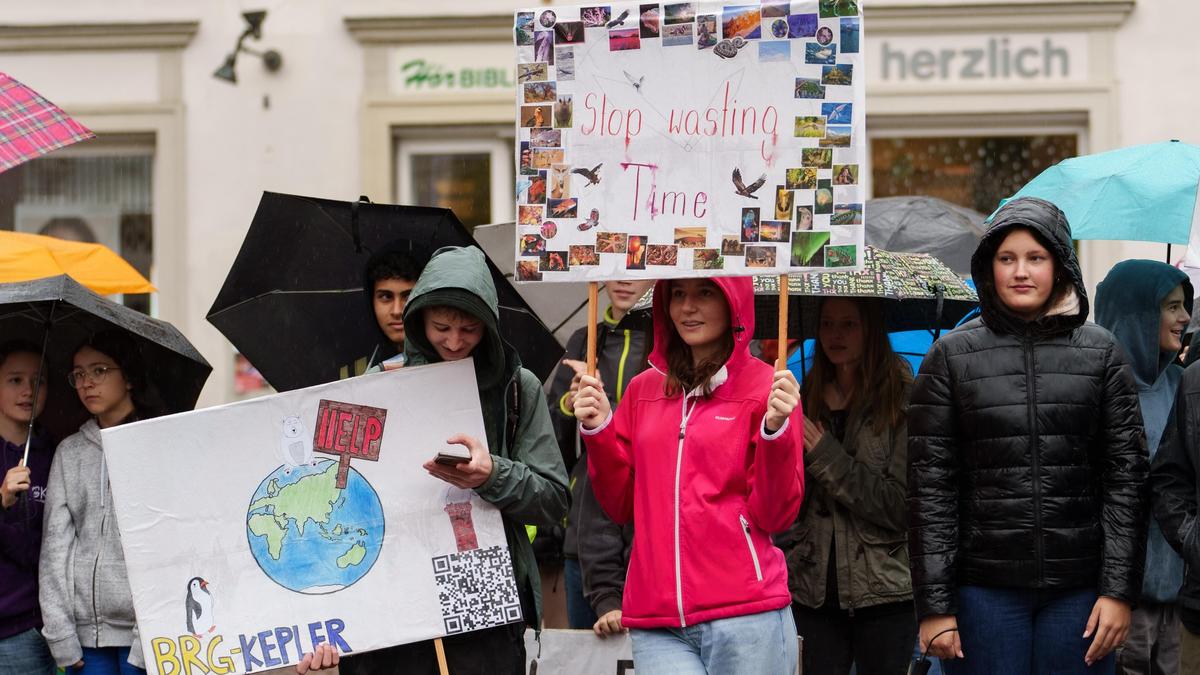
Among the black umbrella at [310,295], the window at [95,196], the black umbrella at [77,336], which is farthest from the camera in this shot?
the window at [95,196]

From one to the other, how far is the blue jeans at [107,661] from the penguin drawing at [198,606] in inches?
36.4

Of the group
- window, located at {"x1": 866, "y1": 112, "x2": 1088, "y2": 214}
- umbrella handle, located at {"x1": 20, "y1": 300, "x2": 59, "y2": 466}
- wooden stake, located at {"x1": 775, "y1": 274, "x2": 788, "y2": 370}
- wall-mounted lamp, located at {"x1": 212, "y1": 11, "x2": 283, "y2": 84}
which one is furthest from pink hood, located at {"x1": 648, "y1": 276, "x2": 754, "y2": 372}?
wall-mounted lamp, located at {"x1": 212, "y1": 11, "x2": 283, "y2": 84}

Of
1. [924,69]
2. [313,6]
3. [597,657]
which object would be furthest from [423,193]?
[597,657]

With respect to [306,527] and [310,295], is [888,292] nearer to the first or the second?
[310,295]

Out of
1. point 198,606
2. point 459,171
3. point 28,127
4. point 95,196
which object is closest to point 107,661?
point 198,606

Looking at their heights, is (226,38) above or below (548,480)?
above

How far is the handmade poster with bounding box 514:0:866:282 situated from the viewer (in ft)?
16.0

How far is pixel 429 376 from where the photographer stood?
5020 millimetres

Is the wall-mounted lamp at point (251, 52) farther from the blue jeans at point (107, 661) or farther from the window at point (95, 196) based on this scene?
the blue jeans at point (107, 661)

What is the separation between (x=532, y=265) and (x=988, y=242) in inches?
53.6

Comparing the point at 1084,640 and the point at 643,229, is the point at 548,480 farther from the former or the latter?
the point at 1084,640

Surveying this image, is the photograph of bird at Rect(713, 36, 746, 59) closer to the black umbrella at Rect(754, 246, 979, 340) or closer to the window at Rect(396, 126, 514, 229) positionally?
the black umbrella at Rect(754, 246, 979, 340)

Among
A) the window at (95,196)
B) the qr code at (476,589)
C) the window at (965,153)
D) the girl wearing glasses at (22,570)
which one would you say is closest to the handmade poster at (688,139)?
the qr code at (476,589)

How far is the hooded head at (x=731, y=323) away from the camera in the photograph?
501 centimetres
